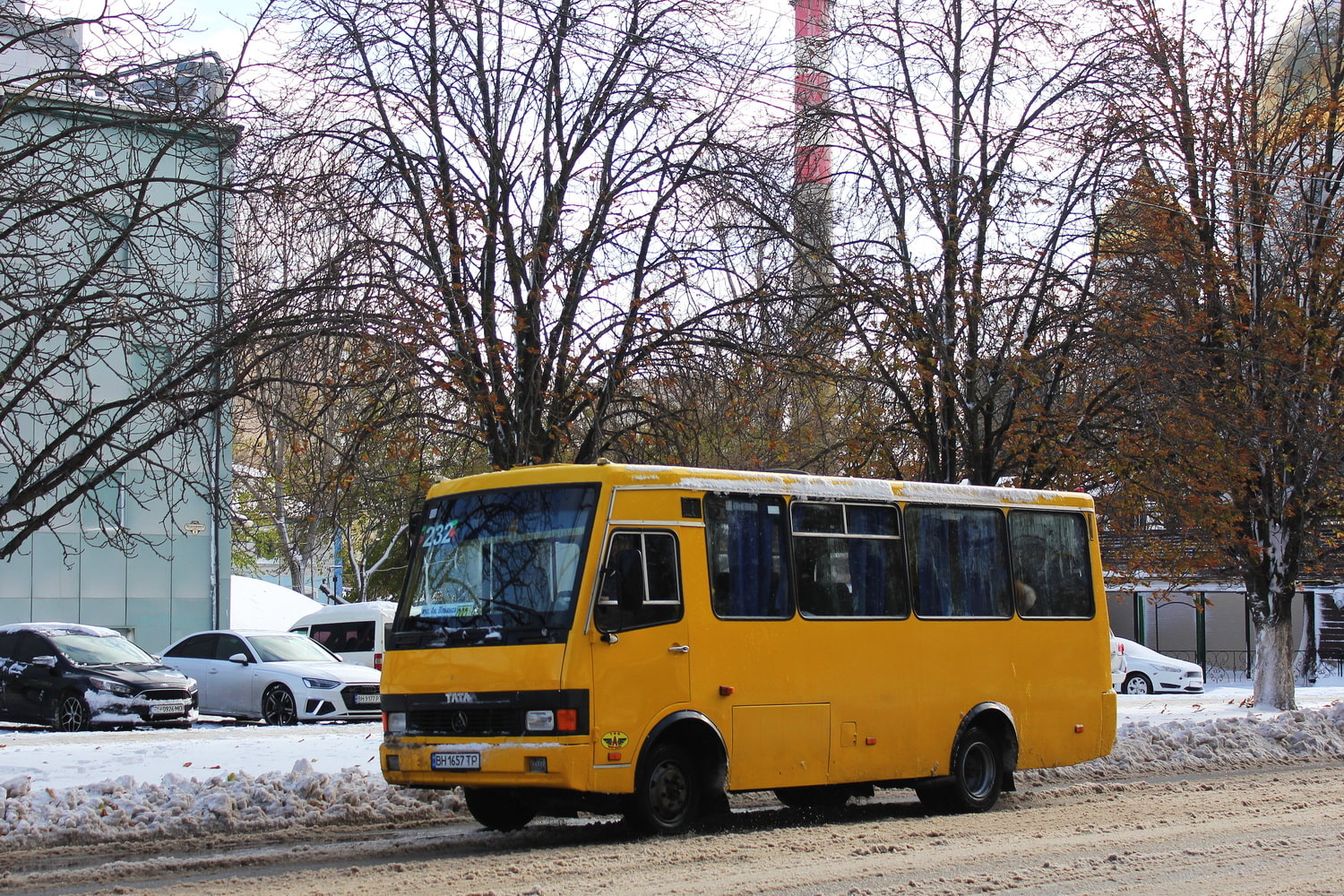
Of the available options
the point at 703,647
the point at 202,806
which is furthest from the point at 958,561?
the point at 202,806

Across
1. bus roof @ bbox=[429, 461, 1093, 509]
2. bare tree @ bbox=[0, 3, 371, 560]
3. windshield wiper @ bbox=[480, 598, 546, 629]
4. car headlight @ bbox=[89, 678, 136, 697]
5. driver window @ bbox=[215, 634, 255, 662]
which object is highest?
bare tree @ bbox=[0, 3, 371, 560]

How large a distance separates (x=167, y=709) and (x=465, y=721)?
1268 centimetres

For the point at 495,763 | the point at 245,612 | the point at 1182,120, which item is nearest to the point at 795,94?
the point at 1182,120

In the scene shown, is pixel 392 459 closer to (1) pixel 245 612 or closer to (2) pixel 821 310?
(2) pixel 821 310

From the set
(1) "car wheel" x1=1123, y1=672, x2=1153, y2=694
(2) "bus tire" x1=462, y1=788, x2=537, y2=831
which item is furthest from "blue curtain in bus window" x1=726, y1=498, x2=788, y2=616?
(1) "car wheel" x1=1123, y1=672, x2=1153, y2=694

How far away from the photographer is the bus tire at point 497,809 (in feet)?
36.7

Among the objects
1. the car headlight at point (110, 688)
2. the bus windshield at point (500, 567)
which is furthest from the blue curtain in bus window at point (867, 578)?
the car headlight at point (110, 688)

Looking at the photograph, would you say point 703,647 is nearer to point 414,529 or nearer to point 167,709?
point 414,529

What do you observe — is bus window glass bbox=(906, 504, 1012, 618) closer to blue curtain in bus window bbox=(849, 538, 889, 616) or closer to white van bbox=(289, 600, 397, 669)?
blue curtain in bus window bbox=(849, 538, 889, 616)

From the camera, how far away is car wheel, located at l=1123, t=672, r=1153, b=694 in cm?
3288

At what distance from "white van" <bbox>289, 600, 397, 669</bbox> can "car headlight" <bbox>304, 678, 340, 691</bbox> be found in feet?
18.6

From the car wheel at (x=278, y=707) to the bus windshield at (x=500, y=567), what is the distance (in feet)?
41.3

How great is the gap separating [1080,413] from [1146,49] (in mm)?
5233

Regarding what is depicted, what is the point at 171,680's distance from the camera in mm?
21812
